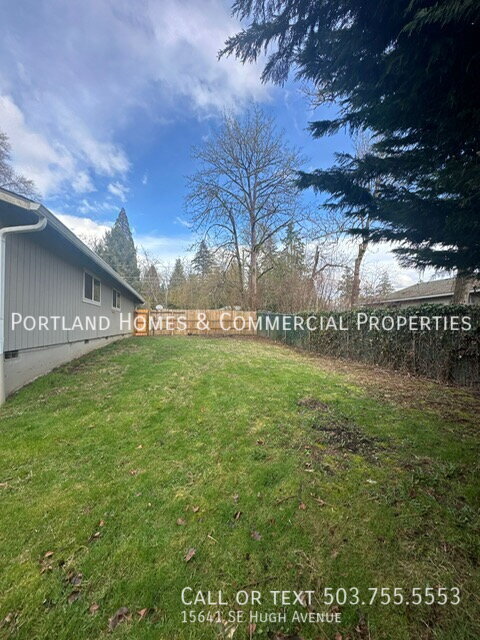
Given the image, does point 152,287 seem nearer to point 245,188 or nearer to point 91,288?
point 245,188

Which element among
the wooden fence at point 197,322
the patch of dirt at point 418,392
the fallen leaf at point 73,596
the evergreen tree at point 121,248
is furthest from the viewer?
the evergreen tree at point 121,248

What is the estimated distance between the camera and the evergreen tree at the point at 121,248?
3078cm

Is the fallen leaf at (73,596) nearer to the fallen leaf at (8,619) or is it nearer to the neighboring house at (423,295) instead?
the fallen leaf at (8,619)

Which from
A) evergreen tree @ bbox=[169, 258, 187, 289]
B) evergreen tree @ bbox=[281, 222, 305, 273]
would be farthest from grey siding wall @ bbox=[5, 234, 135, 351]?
evergreen tree @ bbox=[169, 258, 187, 289]

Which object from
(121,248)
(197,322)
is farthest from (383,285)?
(121,248)

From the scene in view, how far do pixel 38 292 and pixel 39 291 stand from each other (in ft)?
0.15

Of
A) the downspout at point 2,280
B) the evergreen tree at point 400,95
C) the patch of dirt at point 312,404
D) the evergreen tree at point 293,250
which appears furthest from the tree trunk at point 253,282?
the evergreen tree at point 400,95

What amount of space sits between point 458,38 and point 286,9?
1401 mm

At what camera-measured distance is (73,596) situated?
1.40 metres

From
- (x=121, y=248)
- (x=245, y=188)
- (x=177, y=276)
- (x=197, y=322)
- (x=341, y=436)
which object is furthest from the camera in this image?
(x=121, y=248)

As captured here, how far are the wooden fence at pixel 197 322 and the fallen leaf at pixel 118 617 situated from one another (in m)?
15.1

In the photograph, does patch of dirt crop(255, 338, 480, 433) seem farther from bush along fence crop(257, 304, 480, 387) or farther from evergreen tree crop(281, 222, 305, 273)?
evergreen tree crop(281, 222, 305, 273)

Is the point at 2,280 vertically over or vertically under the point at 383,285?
under

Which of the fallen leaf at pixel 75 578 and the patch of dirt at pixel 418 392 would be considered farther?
the patch of dirt at pixel 418 392
